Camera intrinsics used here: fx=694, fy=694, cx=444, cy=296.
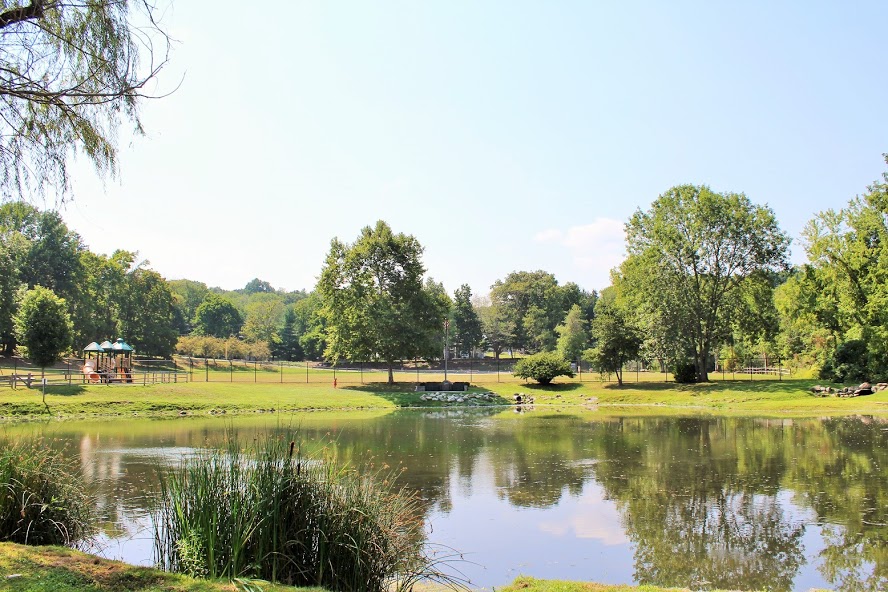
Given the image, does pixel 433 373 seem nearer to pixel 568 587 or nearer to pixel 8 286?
pixel 8 286

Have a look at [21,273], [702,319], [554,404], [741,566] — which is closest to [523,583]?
[741,566]

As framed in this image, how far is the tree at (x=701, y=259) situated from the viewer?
4888cm

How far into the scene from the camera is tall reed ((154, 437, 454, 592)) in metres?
7.76

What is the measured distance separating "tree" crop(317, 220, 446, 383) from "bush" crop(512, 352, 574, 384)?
24.2 ft

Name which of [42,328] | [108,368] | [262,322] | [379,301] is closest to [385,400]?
[379,301]

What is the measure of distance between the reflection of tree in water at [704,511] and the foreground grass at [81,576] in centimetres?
598

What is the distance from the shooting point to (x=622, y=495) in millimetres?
15414

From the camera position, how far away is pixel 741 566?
1012 centimetres

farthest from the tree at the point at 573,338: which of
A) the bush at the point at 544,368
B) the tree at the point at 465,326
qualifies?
the bush at the point at 544,368

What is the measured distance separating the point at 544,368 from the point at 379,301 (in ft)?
44.5

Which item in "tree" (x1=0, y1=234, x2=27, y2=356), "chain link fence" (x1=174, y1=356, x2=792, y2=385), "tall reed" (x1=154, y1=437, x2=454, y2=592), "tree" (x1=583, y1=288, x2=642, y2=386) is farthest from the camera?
"tree" (x1=0, y1=234, x2=27, y2=356)

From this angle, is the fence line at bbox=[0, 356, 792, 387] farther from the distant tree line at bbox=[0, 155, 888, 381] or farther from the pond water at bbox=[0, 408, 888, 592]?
the pond water at bbox=[0, 408, 888, 592]

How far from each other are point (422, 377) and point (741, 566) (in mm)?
57001

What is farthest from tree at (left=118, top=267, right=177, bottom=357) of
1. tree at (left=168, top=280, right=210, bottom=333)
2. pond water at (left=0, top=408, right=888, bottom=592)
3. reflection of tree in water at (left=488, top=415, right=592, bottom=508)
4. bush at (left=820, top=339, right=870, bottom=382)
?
bush at (left=820, top=339, right=870, bottom=382)
